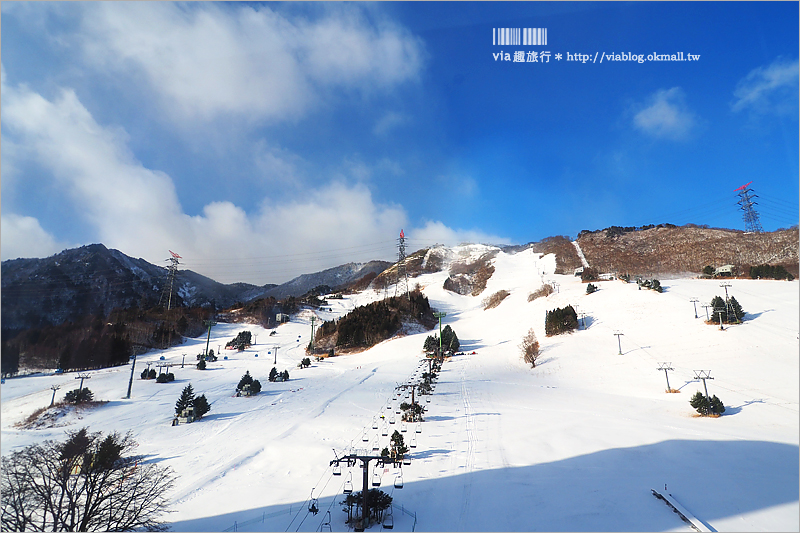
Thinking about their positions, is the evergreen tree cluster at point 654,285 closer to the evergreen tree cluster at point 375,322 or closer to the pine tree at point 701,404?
the pine tree at point 701,404

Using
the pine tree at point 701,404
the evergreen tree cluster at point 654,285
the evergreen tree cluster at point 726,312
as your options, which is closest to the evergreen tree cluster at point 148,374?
the pine tree at point 701,404

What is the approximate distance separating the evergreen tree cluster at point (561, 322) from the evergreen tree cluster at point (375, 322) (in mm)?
24852

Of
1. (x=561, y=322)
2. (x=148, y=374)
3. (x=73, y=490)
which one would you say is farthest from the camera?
(x=561, y=322)

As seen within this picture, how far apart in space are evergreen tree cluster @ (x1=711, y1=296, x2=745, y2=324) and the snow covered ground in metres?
0.97

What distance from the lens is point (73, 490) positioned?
8.28 m

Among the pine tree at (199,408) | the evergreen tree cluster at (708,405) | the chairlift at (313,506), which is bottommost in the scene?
the pine tree at (199,408)

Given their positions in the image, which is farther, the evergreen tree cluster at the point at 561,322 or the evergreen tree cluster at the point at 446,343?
the evergreen tree cluster at the point at 446,343

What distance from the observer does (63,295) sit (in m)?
9.49

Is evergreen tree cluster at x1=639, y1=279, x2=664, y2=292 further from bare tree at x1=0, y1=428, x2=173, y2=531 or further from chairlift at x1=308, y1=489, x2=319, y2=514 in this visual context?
bare tree at x1=0, y1=428, x2=173, y2=531

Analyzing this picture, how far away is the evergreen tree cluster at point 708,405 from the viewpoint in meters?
17.4

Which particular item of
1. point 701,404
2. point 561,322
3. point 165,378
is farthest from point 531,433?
point 165,378

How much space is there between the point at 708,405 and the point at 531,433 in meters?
9.78

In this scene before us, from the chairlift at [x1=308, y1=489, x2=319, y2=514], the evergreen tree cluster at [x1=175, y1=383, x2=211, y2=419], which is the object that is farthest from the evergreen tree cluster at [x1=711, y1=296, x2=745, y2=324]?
the evergreen tree cluster at [x1=175, y1=383, x2=211, y2=419]

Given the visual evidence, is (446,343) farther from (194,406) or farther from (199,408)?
(194,406)
